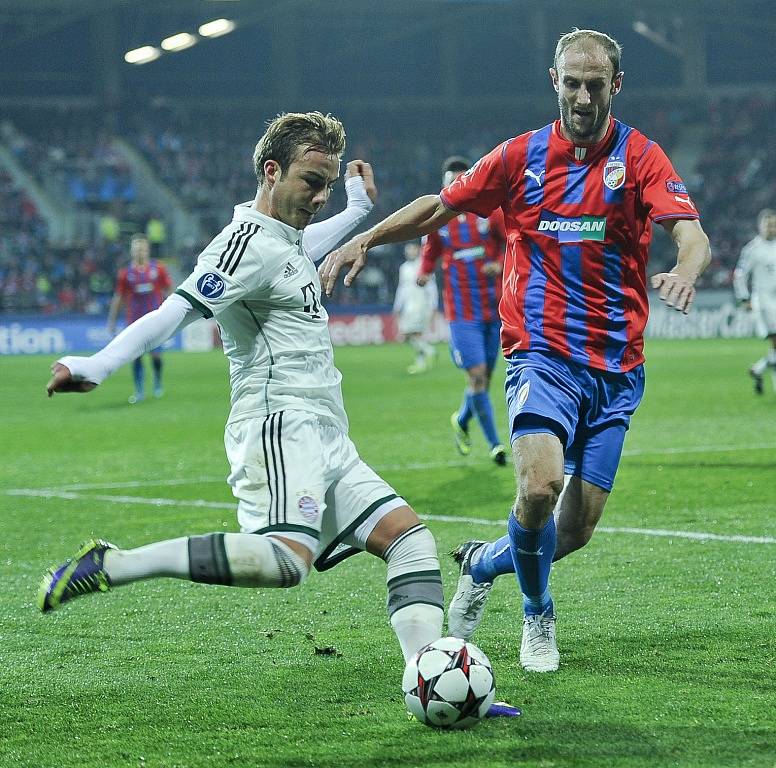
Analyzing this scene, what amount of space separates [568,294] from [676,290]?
0.65 metres

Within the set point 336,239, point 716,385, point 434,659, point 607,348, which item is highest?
point 336,239

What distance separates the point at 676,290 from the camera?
412cm

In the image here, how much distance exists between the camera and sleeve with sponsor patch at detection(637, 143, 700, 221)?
178 inches

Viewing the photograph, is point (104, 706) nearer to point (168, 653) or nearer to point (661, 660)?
point (168, 653)

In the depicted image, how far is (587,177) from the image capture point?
15.6 ft

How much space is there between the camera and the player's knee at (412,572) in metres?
4.06

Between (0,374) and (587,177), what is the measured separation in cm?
2091

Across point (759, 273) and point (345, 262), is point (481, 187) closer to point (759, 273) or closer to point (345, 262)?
point (345, 262)

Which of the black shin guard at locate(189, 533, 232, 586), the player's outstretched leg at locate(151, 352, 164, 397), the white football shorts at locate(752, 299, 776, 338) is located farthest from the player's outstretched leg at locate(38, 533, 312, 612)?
the player's outstretched leg at locate(151, 352, 164, 397)

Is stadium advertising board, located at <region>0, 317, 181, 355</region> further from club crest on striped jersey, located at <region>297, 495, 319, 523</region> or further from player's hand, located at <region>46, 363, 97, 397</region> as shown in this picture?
player's hand, located at <region>46, 363, 97, 397</region>

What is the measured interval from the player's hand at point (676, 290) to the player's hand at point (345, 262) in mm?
1069

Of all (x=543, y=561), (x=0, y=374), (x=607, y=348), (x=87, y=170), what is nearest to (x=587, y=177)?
(x=607, y=348)

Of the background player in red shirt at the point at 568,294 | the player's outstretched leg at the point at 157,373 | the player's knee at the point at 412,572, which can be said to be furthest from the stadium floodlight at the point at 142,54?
the player's knee at the point at 412,572

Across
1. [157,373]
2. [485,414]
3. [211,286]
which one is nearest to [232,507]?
[485,414]
